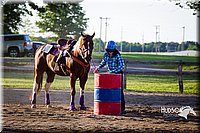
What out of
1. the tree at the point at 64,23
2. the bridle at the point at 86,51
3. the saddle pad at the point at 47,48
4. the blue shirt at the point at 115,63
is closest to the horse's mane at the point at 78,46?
the bridle at the point at 86,51

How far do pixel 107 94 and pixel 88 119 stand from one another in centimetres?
88

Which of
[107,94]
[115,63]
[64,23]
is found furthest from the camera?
[64,23]

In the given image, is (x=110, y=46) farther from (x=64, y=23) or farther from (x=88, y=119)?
(x=64, y=23)

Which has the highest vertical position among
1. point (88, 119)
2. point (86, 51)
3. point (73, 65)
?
point (86, 51)

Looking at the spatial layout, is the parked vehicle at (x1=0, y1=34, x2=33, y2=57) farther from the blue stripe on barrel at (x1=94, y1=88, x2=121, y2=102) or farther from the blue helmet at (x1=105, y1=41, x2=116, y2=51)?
the blue stripe on barrel at (x1=94, y1=88, x2=121, y2=102)

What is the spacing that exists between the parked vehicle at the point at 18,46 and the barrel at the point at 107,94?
21.0 meters

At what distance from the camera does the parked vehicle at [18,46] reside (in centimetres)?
2983

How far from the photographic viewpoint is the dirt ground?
7.54 metres

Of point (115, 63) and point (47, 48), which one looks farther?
point (47, 48)

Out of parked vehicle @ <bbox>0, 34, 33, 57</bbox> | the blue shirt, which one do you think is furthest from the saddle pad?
parked vehicle @ <bbox>0, 34, 33, 57</bbox>

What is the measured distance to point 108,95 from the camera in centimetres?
930

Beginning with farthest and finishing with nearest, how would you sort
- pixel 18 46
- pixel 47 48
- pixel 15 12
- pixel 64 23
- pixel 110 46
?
pixel 18 46
pixel 64 23
pixel 15 12
pixel 47 48
pixel 110 46

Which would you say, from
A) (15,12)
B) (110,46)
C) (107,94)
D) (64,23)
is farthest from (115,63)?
(64,23)

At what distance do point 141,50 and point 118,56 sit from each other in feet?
248
